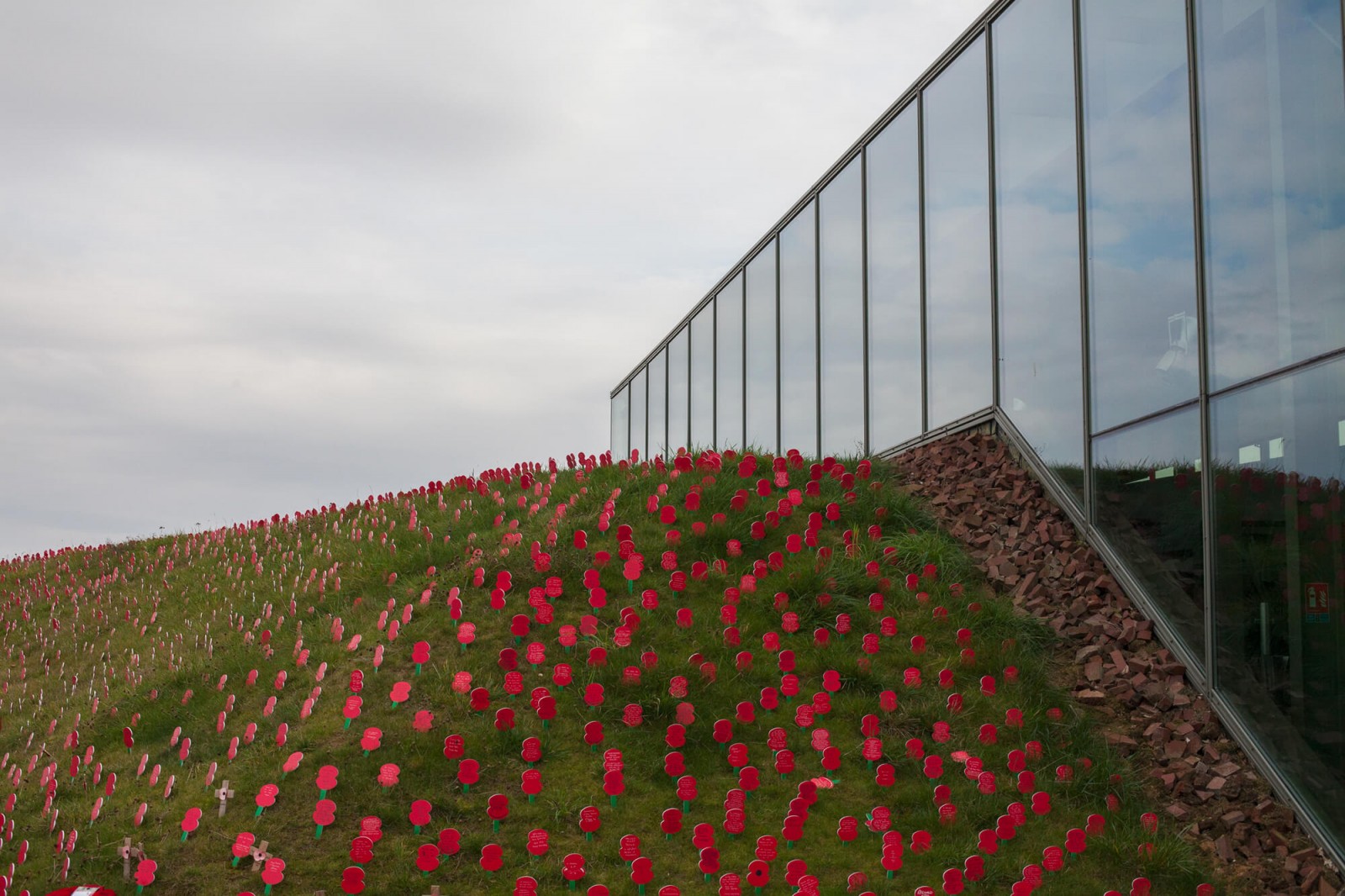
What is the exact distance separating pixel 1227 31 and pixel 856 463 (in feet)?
18.3

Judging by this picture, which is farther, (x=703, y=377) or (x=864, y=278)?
(x=703, y=377)

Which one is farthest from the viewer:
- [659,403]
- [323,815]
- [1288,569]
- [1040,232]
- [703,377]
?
[659,403]

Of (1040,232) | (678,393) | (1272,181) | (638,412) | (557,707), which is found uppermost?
(638,412)

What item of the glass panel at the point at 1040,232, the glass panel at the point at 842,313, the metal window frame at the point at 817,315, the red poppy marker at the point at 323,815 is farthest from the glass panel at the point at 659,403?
the red poppy marker at the point at 323,815

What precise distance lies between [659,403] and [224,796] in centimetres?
2101

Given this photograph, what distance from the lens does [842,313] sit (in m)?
16.5

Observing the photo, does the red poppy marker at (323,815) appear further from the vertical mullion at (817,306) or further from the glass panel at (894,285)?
the vertical mullion at (817,306)

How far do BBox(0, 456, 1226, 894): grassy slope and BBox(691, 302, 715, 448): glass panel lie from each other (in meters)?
10.9

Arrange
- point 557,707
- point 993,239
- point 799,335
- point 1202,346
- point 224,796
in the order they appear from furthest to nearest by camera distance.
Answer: point 799,335, point 993,239, point 1202,346, point 557,707, point 224,796

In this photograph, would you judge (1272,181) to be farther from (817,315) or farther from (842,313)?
(817,315)

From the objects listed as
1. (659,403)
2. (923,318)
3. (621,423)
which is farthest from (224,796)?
(621,423)

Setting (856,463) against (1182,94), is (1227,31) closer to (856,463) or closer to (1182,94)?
(1182,94)

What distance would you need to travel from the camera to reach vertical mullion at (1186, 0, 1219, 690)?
28.5 ft

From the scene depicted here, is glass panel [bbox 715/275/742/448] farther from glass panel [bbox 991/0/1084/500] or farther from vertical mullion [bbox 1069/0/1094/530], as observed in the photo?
vertical mullion [bbox 1069/0/1094/530]
